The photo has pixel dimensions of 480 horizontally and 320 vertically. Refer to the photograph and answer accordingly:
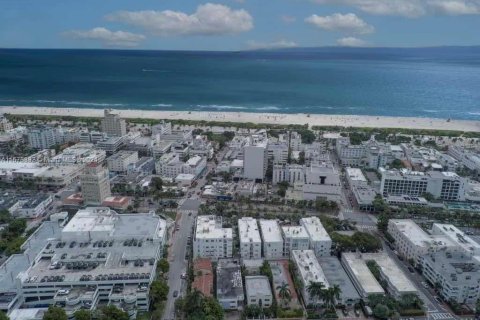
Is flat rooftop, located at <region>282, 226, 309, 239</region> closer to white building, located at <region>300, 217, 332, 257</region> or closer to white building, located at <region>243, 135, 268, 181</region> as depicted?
white building, located at <region>300, 217, 332, 257</region>

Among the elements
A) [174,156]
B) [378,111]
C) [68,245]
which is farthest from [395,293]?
[378,111]

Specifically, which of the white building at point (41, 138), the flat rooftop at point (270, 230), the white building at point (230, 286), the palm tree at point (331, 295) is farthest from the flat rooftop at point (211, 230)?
the white building at point (41, 138)

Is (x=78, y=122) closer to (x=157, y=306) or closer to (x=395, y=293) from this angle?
(x=157, y=306)

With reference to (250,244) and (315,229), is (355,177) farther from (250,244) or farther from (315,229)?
(250,244)

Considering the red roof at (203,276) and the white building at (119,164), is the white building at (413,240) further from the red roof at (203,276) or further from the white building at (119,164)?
the white building at (119,164)

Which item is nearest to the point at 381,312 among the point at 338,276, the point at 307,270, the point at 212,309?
the point at 338,276

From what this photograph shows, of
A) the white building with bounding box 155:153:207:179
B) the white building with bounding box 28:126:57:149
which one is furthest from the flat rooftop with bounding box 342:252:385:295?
the white building with bounding box 28:126:57:149
